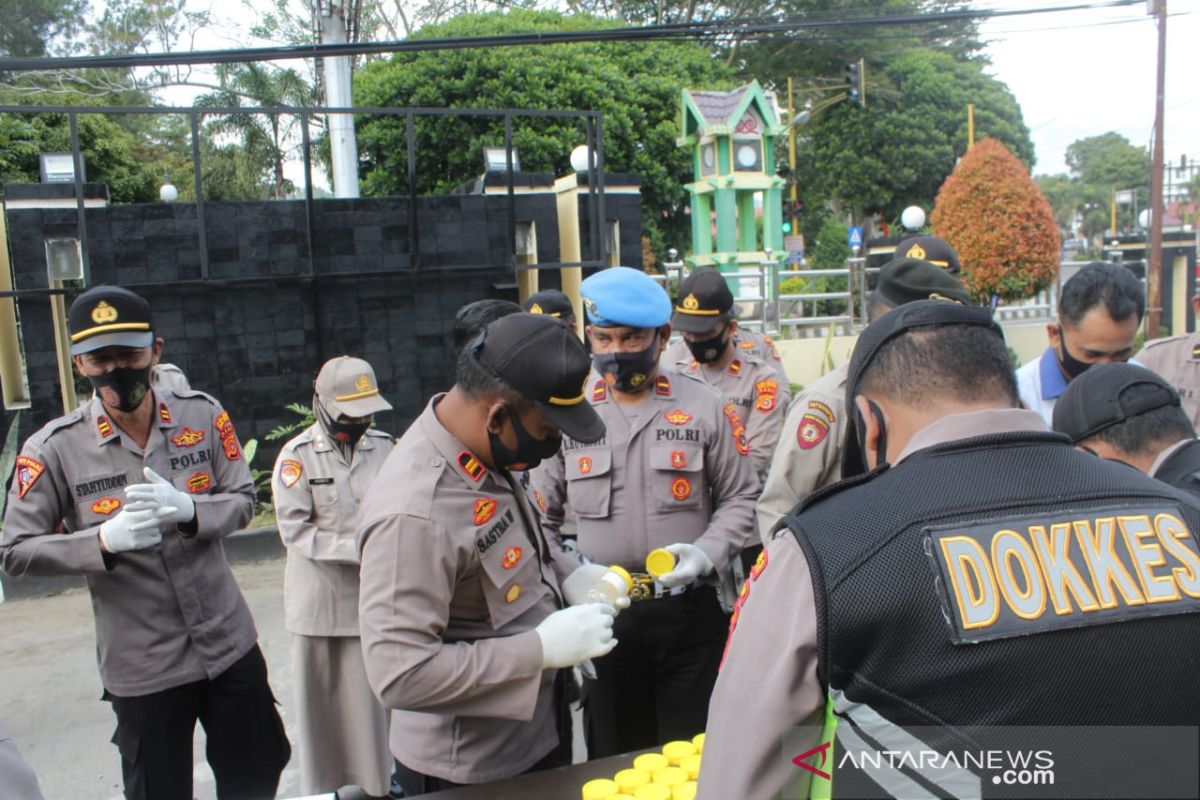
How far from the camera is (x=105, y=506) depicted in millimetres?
2959

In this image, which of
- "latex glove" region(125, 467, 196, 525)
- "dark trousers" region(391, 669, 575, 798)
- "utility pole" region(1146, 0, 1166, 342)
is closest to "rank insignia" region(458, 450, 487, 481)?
"dark trousers" region(391, 669, 575, 798)

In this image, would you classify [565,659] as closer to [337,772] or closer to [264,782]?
[264,782]

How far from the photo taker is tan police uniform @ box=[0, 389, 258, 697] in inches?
112

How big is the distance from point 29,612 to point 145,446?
13.9 ft

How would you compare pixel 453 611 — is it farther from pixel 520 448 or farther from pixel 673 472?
pixel 673 472

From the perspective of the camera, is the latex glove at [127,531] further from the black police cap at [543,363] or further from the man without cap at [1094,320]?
the man without cap at [1094,320]

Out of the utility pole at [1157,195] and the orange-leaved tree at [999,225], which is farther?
the orange-leaved tree at [999,225]

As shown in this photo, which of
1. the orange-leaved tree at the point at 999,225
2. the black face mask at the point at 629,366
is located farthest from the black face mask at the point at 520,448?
the orange-leaved tree at the point at 999,225

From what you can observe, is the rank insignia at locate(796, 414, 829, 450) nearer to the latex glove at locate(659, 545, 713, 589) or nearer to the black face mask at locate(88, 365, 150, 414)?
the latex glove at locate(659, 545, 713, 589)

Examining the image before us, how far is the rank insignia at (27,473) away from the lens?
113 inches

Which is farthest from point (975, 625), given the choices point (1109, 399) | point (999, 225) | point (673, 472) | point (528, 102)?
point (528, 102)

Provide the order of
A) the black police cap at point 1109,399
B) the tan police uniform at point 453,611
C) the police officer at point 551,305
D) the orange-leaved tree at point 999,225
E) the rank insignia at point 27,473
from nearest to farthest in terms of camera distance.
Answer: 1. the tan police uniform at point 453,611
2. the black police cap at point 1109,399
3. the rank insignia at point 27,473
4. the police officer at point 551,305
5. the orange-leaved tree at point 999,225

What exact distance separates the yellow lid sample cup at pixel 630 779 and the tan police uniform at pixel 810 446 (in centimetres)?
97

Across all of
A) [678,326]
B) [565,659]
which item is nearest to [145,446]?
[565,659]
